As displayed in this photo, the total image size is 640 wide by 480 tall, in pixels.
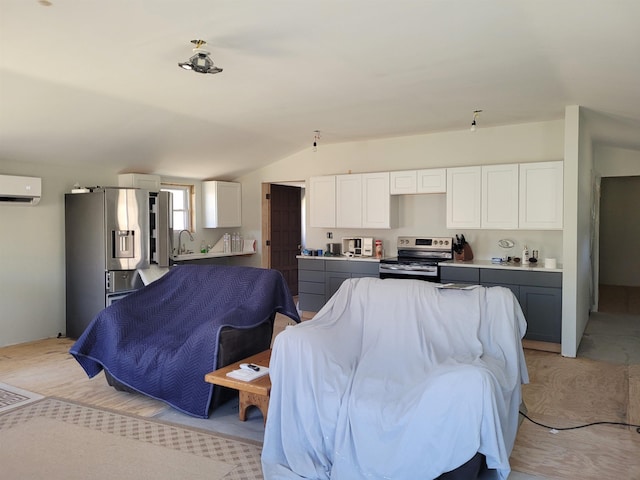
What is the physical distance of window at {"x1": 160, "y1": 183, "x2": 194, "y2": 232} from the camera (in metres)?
7.22

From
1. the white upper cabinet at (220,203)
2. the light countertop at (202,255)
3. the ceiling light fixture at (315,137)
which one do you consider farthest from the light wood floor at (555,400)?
the ceiling light fixture at (315,137)

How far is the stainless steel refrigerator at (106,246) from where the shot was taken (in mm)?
5477

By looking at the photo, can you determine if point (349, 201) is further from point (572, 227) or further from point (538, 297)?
point (572, 227)

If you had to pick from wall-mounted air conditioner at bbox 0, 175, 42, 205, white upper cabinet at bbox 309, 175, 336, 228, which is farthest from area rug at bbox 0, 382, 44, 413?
white upper cabinet at bbox 309, 175, 336, 228

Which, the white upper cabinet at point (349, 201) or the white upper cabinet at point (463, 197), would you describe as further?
the white upper cabinet at point (349, 201)

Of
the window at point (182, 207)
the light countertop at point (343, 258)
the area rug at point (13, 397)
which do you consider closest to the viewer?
the area rug at point (13, 397)

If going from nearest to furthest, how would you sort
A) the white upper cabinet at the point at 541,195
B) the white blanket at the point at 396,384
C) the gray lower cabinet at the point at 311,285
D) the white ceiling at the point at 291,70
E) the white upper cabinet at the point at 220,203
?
the white blanket at the point at 396,384 → the white ceiling at the point at 291,70 → the white upper cabinet at the point at 541,195 → the gray lower cabinet at the point at 311,285 → the white upper cabinet at the point at 220,203

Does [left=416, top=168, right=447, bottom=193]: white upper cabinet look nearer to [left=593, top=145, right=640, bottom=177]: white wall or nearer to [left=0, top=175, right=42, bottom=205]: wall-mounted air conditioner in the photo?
[left=593, top=145, right=640, bottom=177]: white wall

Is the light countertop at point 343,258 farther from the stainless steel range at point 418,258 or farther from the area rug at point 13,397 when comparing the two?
the area rug at point 13,397

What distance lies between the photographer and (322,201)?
22.4 ft

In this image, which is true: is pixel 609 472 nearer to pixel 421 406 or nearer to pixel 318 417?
pixel 421 406

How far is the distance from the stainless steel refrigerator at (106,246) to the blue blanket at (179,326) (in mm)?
1221

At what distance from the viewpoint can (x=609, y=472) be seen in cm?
278

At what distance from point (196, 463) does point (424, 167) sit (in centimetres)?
460
